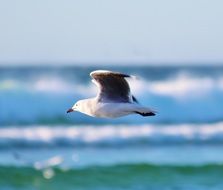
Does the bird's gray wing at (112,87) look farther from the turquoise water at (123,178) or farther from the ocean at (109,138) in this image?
the turquoise water at (123,178)

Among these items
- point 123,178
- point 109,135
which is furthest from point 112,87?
point 109,135

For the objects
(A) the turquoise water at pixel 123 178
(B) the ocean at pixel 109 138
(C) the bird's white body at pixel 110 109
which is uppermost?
(B) the ocean at pixel 109 138

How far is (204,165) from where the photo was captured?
12.1m

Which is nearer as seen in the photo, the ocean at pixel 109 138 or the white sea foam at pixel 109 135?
the ocean at pixel 109 138

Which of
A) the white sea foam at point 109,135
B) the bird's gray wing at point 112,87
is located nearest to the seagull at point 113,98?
the bird's gray wing at point 112,87

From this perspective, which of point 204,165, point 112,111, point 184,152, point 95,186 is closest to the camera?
point 112,111

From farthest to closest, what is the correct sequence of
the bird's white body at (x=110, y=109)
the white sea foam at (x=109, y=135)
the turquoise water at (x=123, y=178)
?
the white sea foam at (x=109, y=135) → the turquoise water at (x=123, y=178) → the bird's white body at (x=110, y=109)

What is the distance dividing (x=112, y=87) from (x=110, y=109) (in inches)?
6.2

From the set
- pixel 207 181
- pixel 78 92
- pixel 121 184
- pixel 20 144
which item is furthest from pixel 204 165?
pixel 78 92

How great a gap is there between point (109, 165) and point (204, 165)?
4.52 feet

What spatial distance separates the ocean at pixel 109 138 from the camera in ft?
37.9

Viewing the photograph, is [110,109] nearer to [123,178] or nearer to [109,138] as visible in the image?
[123,178]

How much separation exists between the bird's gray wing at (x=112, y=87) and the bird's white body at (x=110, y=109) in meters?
0.05

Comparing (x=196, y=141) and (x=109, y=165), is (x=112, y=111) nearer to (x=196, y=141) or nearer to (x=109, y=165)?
(x=109, y=165)
